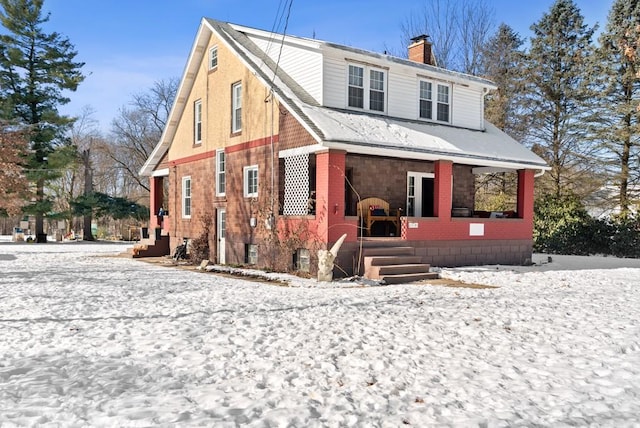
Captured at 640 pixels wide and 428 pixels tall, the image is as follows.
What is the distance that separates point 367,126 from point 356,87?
2068 mm

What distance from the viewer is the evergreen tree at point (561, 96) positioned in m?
26.6

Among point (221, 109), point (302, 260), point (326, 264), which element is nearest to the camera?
point (326, 264)

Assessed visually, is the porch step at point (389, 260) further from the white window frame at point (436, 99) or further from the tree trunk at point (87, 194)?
the tree trunk at point (87, 194)

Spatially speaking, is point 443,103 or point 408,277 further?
point 443,103

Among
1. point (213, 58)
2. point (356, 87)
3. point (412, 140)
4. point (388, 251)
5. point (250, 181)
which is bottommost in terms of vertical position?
point (388, 251)

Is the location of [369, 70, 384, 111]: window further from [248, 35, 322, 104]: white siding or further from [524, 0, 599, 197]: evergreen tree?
[524, 0, 599, 197]: evergreen tree

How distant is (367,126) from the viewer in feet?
47.6

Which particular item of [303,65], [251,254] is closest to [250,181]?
[251,254]

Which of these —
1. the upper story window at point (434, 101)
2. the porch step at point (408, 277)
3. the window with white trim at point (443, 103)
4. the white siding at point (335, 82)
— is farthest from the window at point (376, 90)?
the porch step at point (408, 277)

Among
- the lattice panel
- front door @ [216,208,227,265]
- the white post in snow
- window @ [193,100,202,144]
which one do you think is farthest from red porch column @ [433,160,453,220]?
window @ [193,100,202,144]

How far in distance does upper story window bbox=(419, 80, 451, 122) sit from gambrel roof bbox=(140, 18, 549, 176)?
1.27ft

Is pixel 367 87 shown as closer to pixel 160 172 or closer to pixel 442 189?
pixel 442 189

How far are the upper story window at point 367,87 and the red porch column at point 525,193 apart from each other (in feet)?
18.6

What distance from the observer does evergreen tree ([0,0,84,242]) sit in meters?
28.5
